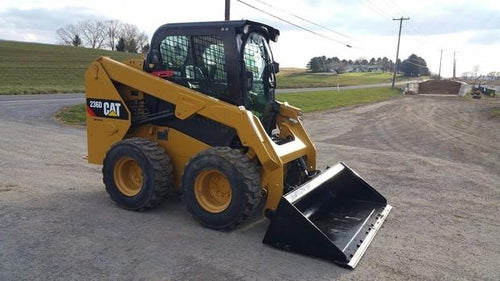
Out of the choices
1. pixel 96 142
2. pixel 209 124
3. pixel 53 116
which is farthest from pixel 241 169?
pixel 53 116

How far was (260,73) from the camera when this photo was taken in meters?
5.96

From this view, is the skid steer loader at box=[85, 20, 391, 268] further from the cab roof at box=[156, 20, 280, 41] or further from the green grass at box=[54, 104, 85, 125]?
the green grass at box=[54, 104, 85, 125]

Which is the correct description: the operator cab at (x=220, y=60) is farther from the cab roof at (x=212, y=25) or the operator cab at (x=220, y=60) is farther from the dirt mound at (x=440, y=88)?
the dirt mound at (x=440, y=88)

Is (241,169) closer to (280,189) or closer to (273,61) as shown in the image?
(280,189)

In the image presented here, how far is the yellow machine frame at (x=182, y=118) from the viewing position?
493 cm

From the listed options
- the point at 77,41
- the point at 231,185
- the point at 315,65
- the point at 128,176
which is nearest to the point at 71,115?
the point at 128,176

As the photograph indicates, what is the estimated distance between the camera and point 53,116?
1522 cm

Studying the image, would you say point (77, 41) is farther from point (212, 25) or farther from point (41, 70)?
point (212, 25)

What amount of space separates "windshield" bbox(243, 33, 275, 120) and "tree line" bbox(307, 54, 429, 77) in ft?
166

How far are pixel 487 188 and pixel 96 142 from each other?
6.44 m

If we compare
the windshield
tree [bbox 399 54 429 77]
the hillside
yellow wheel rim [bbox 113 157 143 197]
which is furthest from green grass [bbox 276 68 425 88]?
yellow wheel rim [bbox 113 157 143 197]

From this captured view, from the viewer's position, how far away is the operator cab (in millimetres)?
5387

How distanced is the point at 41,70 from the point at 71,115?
95.3 feet

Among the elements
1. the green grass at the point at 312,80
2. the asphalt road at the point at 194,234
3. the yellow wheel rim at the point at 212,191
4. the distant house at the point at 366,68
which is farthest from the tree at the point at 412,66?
the yellow wheel rim at the point at 212,191
